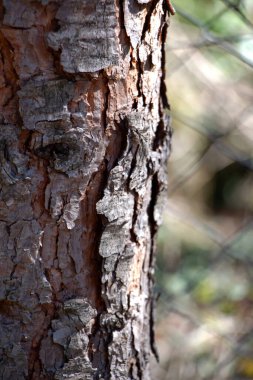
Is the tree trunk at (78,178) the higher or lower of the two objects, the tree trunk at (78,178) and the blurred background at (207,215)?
the lower

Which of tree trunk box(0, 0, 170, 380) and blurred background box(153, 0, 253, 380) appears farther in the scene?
blurred background box(153, 0, 253, 380)

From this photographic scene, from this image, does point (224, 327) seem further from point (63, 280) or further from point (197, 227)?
point (63, 280)

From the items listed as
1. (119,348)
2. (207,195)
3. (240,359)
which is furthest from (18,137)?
(207,195)

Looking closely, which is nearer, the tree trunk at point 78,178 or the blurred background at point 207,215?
the tree trunk at point 78,178

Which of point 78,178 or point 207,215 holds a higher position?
point 207,215

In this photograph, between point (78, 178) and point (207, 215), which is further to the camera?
point (207, 215)
